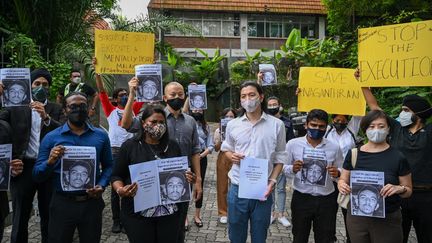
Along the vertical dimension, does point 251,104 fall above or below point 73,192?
above

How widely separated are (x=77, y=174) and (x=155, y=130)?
76 centimetres

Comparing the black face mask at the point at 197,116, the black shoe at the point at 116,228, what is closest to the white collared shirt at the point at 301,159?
the black face mask at the point at 197,116

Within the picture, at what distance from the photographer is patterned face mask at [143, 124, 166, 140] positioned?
3502 millimetres

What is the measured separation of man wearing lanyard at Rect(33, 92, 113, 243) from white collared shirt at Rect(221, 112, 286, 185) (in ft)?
4.11

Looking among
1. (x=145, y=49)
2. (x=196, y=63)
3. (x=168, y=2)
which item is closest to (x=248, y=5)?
(x=168, y=2)

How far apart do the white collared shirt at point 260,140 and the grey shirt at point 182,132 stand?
0.75 m

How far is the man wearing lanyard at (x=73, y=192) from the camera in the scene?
3.62 m

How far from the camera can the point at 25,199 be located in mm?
4559

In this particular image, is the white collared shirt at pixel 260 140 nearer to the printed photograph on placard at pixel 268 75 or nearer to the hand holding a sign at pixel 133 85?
the hand holding a sign at pixel 133 85

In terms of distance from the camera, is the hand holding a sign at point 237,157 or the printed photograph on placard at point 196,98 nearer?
the hand holding a sign at point 237,157

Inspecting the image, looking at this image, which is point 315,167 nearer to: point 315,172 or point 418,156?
point 315,172

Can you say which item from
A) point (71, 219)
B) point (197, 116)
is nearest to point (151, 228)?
point (71, 219)

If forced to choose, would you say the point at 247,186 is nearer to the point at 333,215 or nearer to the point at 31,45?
the point at 333,215

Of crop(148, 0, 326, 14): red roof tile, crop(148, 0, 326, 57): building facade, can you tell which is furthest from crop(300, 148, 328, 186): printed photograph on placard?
crop(148, 0, 326, 14): red roof tile
